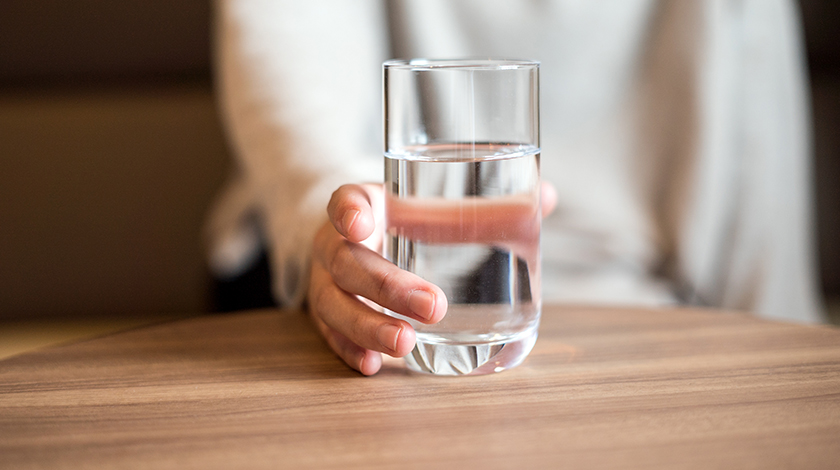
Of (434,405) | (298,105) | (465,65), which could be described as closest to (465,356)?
(434,405)

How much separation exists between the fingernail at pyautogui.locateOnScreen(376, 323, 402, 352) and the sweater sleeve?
0.19 meters

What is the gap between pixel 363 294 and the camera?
1.30 feet

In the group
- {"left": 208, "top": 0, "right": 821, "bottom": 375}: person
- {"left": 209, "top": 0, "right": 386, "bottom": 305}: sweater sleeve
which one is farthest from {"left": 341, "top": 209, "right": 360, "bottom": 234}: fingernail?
{"left": 208, "top": 0, "right": 821, "bottom": 375}: person

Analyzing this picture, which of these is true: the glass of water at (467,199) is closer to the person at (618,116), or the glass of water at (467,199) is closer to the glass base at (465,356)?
the glass base at (465,356)

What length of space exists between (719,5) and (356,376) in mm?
600

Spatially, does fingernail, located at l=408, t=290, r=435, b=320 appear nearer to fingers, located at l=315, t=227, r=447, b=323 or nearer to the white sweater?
fingers, located at l=315, t=227, r=447, b=323

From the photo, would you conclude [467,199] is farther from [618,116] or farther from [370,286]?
[618,116]

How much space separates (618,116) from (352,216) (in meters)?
0.51

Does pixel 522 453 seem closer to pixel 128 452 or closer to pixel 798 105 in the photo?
pixel 128 452

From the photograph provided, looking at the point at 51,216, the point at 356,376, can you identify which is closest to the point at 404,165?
the point at 356,376

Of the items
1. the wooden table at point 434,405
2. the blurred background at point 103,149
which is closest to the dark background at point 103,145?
the blurred background at point 103,149

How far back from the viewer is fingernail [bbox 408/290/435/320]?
36cm

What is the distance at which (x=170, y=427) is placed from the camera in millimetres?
326

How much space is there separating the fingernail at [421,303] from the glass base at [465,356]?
1.2 inches
